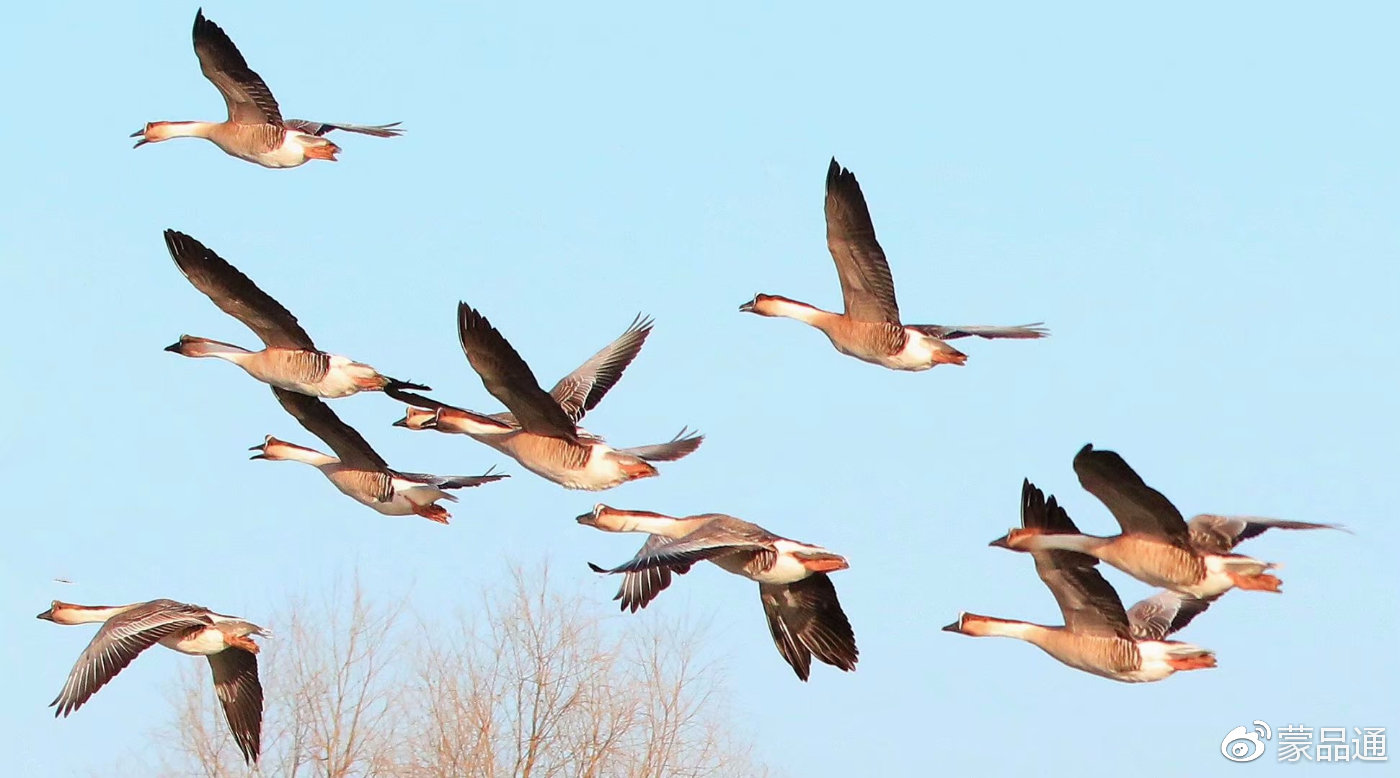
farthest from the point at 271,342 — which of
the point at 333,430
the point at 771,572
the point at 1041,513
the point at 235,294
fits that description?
the point at 1041,513

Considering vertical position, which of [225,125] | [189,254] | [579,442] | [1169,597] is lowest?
[1169,597]

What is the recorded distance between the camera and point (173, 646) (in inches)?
634

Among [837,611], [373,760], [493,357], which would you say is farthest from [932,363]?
[373,760]

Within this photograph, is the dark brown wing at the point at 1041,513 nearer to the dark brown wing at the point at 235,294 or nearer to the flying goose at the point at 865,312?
the flying goose at the point at 865,312

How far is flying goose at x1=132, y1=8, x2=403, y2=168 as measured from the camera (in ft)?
56.7

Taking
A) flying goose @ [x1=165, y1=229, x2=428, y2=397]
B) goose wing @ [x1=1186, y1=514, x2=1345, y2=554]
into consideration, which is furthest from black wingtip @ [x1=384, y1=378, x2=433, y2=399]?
goose wing @ [x1=1186, y1=514, x2=1345, y2=554]

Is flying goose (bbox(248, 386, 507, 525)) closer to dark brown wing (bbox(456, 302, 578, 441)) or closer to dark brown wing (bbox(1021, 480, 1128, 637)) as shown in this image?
dark brown wing (bbox(456, 302, 578, 441))

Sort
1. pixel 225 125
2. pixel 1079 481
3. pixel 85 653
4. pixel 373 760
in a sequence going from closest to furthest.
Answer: pixel 1079 481, pixel 85 653, pixel 225 125, pixel 373 760

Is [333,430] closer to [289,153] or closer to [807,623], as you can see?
[289,153]

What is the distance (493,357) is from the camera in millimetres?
14867

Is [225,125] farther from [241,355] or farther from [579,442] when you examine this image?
[579,442]

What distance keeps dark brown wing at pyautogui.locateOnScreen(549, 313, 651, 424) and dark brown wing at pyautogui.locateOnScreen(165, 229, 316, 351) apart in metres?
3.10

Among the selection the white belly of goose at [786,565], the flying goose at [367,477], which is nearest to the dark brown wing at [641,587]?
the white belly of goose at [786,565]

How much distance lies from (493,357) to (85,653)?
3775mm
